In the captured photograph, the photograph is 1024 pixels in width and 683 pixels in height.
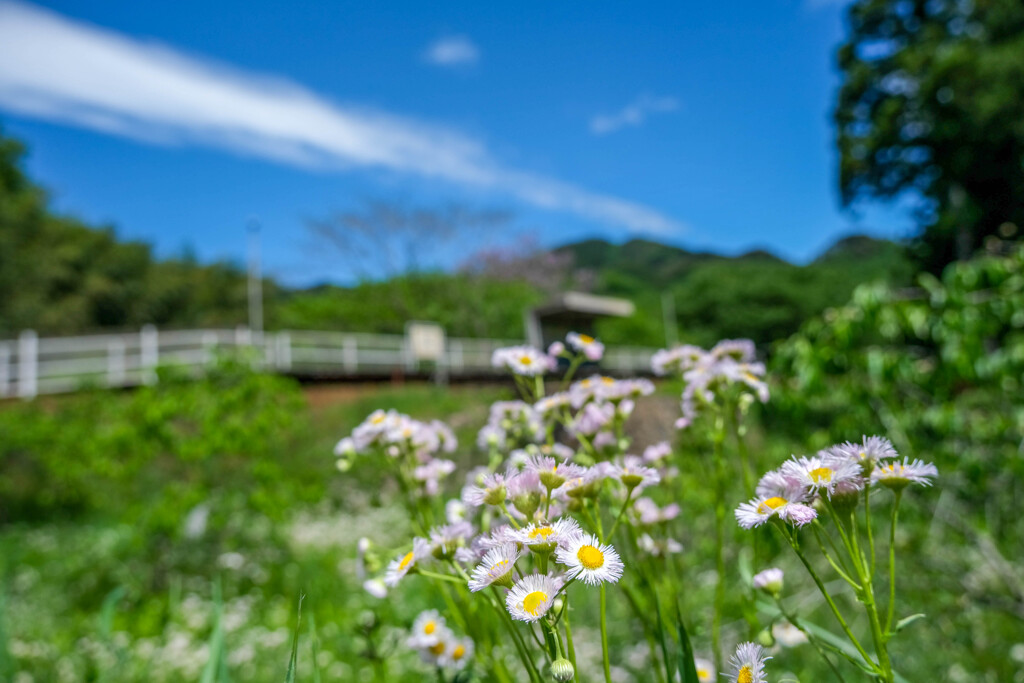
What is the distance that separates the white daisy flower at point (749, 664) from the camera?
50 cm

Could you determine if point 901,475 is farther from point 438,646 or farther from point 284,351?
point 284,351

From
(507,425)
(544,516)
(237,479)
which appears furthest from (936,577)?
(237,479)

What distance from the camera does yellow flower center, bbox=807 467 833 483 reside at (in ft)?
1.89

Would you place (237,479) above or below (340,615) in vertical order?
above

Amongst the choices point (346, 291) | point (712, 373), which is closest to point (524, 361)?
point (712, 373)

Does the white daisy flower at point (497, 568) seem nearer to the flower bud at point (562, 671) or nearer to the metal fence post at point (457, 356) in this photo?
the flower bud at point (562, 671)

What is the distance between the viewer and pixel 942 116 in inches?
573

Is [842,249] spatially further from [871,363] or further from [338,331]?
[871,363]

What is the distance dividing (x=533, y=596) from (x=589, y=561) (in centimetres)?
6

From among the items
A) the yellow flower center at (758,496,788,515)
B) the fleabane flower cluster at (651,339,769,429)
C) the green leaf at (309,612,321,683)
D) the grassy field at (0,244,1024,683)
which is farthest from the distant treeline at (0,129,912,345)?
the yellow flower center at (758,496,788,515)

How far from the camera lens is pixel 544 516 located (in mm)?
603

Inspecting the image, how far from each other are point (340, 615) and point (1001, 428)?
370 cm

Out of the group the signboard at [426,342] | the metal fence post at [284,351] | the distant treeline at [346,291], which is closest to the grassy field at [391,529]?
the metal fence post at [284,351]

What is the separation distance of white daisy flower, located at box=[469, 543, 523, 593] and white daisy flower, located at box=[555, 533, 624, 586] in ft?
0.12
